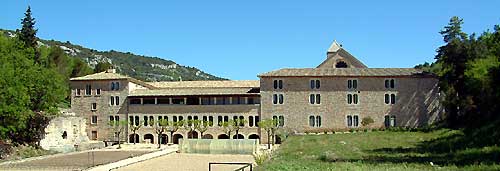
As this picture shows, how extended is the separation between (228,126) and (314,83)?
9474 mm

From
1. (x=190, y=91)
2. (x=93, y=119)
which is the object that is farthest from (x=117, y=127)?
(x=190, y=91)

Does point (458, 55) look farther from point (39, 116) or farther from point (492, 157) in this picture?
point (39, 116)

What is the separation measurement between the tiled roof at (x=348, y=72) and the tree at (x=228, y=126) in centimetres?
549

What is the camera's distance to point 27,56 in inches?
1916

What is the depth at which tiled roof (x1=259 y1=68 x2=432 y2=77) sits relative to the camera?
5759 cm

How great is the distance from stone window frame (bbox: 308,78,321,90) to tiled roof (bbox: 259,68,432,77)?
0.61 metres

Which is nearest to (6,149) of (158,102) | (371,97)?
(158,102)

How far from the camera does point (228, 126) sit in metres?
58.0

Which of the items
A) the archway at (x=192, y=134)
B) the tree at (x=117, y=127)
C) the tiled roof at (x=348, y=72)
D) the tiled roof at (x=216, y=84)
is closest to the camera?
the tiled roof at (x=348, y=72)

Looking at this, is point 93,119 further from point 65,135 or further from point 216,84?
point 216,84

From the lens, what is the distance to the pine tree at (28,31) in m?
64.6

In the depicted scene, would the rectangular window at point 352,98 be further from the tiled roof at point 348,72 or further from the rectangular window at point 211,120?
the rectangular window at point 211,120

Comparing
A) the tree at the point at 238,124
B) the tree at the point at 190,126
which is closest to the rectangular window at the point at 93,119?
the tree at the point at 190,126

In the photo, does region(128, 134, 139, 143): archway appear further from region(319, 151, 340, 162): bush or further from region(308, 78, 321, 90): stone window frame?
region(319, 151, 340, 162): bush
